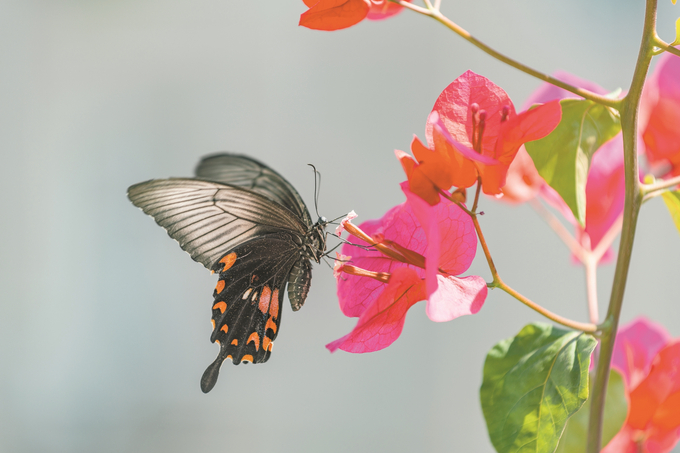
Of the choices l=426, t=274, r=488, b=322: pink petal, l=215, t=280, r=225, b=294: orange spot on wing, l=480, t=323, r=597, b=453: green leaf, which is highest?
l=215, t=280, r=225, b=294: orange spot on wing

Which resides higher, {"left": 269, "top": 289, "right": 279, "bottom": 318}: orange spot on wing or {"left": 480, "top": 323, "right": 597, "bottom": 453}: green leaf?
{"left": 269, "top": 289, "right": 279, "bottom": 318}: orange spot on wing

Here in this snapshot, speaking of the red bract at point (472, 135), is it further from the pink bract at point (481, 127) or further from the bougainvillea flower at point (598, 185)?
the bougainvillea flower at point (598, 185)

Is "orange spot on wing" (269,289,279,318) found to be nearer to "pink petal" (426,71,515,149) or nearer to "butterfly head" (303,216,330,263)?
"butterfly head" (303,216,330,263)

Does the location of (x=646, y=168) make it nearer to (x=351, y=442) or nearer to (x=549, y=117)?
(x=549, y=117)

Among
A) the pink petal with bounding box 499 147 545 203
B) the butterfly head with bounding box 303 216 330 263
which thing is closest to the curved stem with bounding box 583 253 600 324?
the pink petal with bounding box 499 147 545 203

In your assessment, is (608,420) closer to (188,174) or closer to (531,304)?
(531,304)

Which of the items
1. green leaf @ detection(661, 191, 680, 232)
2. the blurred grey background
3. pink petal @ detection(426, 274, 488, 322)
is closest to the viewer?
pink petal @ detection(426, 274, 488, 322)
